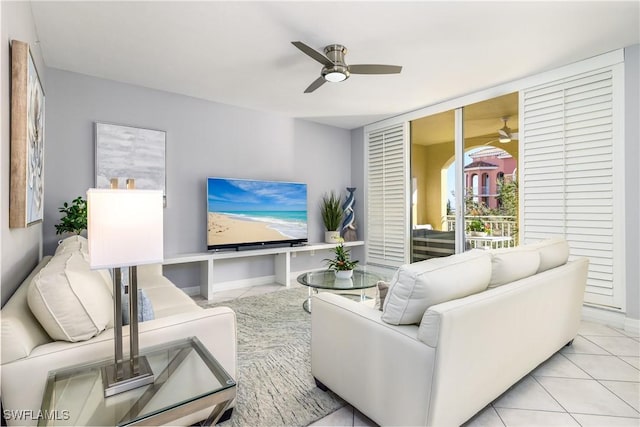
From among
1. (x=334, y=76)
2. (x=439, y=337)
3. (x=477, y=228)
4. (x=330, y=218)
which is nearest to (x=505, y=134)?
(x=477, y=228)

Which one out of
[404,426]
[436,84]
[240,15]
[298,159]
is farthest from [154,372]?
[298,159]

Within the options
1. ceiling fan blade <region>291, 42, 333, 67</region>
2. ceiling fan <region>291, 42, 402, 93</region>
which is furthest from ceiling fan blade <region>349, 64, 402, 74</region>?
ceiling fan blade <region>291, 42, 333, 67</region>

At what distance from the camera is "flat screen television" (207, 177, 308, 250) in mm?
4047

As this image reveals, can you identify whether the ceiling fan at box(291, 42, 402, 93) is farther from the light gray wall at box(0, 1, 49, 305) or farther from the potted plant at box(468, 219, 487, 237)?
the potted plant at box(468, 219, 487, 237)

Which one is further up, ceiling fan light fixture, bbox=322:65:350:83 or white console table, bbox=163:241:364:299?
ceiling fan light fixture, bbox=322:65:350:83

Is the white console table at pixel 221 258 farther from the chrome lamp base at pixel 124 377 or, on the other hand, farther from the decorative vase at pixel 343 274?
the chrome lamp base at pixel 124 377

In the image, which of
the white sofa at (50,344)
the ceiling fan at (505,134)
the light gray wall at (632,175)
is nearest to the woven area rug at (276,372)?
the white sofa at (50,344)

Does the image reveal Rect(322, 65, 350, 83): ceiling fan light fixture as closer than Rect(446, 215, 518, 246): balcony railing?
Yes

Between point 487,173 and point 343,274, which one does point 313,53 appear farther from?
point 487,173

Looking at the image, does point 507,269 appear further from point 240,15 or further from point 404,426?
point 240,15

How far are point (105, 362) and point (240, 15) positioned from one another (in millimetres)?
2304

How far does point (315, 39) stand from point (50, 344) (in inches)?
102

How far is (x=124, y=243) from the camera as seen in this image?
113cm

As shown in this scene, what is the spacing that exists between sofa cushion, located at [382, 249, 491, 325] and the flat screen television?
3.05 metres
